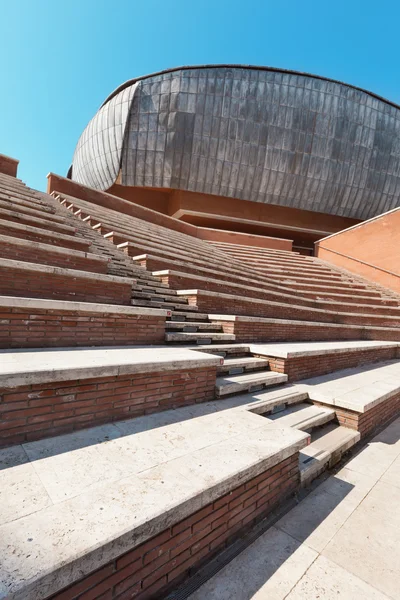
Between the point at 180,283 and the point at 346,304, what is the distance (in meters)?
5.78

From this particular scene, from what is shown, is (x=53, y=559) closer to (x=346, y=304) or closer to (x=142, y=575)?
(x=142, y=575)

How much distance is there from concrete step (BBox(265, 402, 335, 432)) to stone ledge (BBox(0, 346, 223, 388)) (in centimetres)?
90

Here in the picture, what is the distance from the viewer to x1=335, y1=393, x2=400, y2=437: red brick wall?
3.21 m

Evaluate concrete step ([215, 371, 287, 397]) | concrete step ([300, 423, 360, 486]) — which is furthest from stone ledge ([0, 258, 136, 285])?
concrete step ([300, 423, 360, 486])

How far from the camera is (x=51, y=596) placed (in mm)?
1018

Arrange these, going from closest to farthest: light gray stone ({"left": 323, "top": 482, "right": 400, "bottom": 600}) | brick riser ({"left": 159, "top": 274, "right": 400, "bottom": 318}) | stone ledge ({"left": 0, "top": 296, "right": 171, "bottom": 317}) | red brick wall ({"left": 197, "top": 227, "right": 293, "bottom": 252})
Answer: light gray stone ({"left": 323, "top": 482, "right": 400, "bottom": 600}) < stone ledge ({"left": 0, "top": 296, "right": 171, "bottom": 317}) < brick riser ({"left": 159, "top": 274, "right": 400, "bottom": 318}) < red brick wall ({"left": 197, "top": 227, "right": 293, "bottom": 252})

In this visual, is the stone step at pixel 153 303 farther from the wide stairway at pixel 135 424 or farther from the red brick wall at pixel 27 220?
the red brick wall at pixel 27 220

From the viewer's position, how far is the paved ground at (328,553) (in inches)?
58.1

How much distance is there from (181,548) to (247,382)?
1.86 metres

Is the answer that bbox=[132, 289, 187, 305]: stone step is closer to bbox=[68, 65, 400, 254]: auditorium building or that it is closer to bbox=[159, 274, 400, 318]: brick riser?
bbox=[159, 274, 400, 318]: brick riser

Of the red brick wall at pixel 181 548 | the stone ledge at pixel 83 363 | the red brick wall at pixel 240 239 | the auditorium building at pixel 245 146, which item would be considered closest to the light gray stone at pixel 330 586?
the red brick wall at pixel 181 548

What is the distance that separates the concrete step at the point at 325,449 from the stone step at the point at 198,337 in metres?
1.64

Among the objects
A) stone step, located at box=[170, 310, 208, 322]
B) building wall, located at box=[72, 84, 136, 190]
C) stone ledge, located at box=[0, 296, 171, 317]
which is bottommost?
stone step, located at box=[170, 310, 208, 322]

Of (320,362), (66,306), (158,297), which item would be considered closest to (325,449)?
(320,362)
